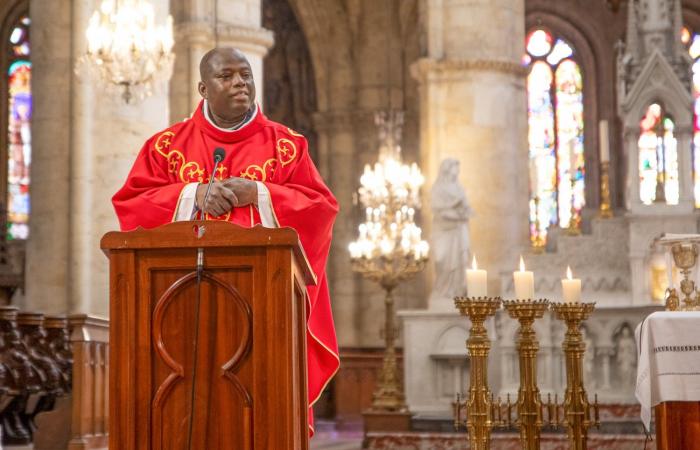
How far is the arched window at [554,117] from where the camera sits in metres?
28.7

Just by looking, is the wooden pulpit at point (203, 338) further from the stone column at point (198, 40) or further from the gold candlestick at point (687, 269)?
the stone column at point (198, 40)

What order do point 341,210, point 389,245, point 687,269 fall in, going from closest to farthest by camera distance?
point 687,269 → point 389,245 → point 341,210

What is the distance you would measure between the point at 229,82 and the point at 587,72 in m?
25.4

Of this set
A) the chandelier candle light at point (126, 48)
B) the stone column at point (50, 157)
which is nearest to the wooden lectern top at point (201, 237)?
the chandelier candle light at point (126, 48)

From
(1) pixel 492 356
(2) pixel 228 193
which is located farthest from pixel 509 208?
(2) pixel 228 193

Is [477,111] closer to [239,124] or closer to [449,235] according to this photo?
[449,235]

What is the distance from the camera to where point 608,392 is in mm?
16406

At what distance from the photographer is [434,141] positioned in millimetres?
19781

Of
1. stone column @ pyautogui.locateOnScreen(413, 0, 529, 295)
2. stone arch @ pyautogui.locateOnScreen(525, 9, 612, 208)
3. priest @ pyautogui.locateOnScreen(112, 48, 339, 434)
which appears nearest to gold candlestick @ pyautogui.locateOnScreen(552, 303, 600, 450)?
priest @ pyautogui.locateOnScreen(112, 48, 339, 434)

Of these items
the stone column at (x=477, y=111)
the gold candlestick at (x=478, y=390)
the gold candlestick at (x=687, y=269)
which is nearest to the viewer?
the gold candlestick at (x=478, y=390)

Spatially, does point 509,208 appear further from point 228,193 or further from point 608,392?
point 228,193

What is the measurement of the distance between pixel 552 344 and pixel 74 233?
6620 mm

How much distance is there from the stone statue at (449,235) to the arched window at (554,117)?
10.7 meters

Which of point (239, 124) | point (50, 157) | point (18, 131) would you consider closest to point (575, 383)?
point (239, 124)
